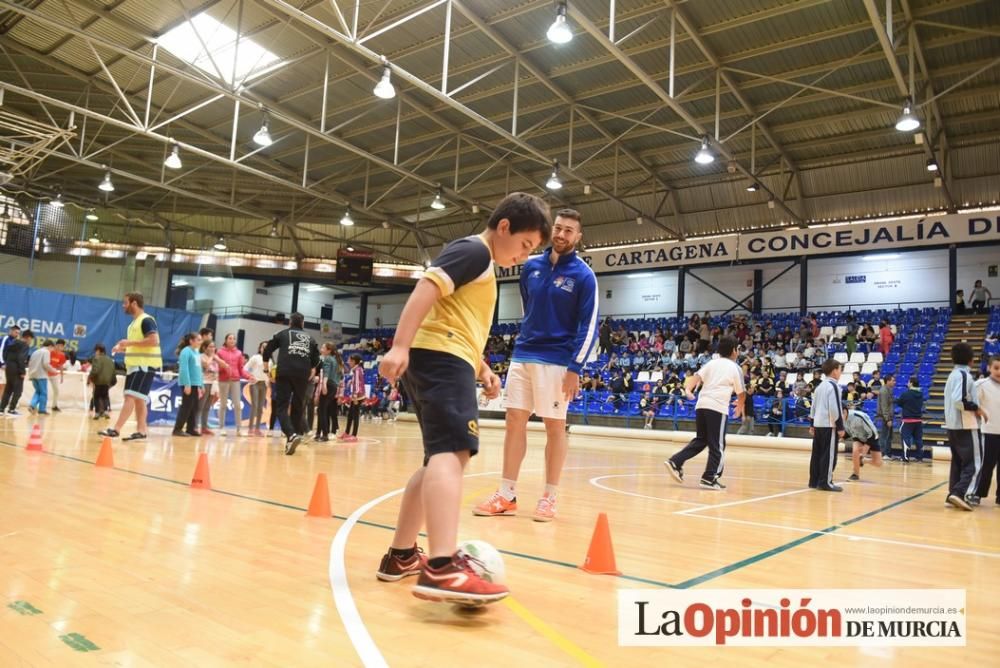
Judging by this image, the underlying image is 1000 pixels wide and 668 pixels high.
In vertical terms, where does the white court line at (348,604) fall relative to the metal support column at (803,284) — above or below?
below

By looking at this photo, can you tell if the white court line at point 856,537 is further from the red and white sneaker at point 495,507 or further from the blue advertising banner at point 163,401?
the blue advertising banner at point 163,401

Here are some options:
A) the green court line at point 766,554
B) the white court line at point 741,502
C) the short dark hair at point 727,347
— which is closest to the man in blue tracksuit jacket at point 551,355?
the white court line at point 741,502

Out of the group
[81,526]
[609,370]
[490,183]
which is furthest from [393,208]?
[81,526]

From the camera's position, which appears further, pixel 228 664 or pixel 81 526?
pixel 81 526

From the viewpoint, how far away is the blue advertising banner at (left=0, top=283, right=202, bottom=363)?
16938mm

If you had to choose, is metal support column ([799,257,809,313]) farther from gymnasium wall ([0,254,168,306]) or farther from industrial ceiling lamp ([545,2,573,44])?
gymnasium wall ([0,254,168,306])

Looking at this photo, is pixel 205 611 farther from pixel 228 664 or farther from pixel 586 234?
pixel 586 234

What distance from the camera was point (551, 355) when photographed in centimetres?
433

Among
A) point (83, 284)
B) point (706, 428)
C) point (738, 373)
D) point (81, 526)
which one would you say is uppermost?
point (83, 284)

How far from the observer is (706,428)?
6.77 meters

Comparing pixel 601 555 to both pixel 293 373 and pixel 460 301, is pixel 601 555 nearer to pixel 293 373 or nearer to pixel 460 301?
pixel 460 301

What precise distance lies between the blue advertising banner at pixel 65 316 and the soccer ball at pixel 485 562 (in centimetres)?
1895

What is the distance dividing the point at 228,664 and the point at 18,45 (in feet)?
63.3

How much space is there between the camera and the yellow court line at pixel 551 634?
176cm
